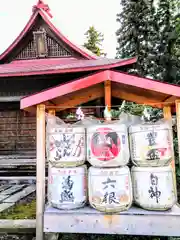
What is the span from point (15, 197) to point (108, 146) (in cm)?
270

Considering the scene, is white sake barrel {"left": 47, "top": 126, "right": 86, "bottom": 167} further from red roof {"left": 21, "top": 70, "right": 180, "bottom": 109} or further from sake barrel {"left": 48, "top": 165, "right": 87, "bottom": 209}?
red roof {"left": 21, "top": 70, "right": 180, "bottom": 109}

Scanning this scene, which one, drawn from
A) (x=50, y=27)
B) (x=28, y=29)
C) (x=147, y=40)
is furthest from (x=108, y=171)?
(x=147, y=40)

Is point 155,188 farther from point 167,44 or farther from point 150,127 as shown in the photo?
point 167,44

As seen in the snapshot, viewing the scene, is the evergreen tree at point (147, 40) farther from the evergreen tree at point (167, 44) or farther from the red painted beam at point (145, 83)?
the red painted beam at point (145, 83)

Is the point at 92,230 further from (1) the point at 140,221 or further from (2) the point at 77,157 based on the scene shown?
(2) the point at 77,157

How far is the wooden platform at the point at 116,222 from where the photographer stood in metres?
2.23

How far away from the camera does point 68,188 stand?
239cm

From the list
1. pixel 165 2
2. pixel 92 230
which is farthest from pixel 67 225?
pixel 165 2

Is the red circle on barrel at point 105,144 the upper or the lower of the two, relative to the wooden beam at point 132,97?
lower

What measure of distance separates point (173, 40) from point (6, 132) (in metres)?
14.9

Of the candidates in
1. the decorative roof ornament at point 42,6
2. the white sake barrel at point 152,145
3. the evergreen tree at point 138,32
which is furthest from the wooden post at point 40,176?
the evergreen tree at point 138,32

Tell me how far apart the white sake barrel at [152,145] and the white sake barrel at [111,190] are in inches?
8.7

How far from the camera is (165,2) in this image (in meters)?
20.2

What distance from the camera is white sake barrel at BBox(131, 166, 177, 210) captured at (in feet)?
7.48
